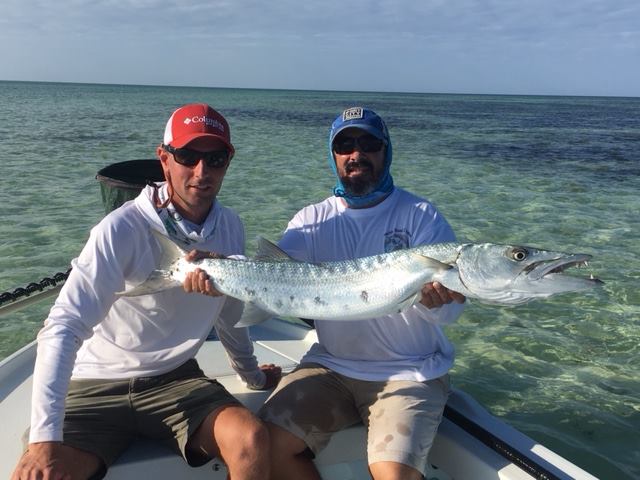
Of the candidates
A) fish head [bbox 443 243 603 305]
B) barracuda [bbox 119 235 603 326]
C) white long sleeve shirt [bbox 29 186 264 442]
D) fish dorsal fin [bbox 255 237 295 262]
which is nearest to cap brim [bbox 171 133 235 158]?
white long sleeve shirt [bbox 29 186 264 442]

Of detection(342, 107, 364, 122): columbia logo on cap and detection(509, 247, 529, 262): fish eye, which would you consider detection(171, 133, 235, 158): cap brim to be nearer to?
detection(342, 107, 364, 122): columbia logo on cap

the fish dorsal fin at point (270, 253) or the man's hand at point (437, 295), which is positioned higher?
the fish dorsal fin at point (270, 253)

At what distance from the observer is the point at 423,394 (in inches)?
127

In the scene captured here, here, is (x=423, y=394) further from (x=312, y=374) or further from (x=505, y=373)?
(x=505, y=373)

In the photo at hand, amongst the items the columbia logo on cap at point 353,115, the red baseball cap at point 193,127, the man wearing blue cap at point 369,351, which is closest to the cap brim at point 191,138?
the red baseball cap at point 193,127

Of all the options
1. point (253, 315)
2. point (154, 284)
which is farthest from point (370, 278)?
point (154, 284)

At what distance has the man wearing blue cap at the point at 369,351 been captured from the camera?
9.99ft

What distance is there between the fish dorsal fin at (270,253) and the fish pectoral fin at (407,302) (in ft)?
2.23

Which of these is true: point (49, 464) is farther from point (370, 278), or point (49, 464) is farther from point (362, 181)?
point (362, 181)

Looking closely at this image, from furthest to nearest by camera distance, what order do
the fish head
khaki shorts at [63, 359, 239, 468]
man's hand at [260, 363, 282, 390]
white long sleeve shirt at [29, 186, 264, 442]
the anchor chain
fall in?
1. the anchor chain
2. man's hand at [260, 363, 282, 390]
3. khaki shorts at [63, 359, 239, 468]
4. the fish head
5. white long sleeve shirt at [29, 186, 264, 442]

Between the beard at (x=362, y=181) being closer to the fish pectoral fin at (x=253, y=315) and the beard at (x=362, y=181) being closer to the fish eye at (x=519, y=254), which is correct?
the fish pectoral fin at (x=253, y=315)

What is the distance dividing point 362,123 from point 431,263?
109cm

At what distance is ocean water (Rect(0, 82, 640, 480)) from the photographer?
5.35 m

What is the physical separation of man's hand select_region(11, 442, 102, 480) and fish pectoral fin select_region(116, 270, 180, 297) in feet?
2.49
